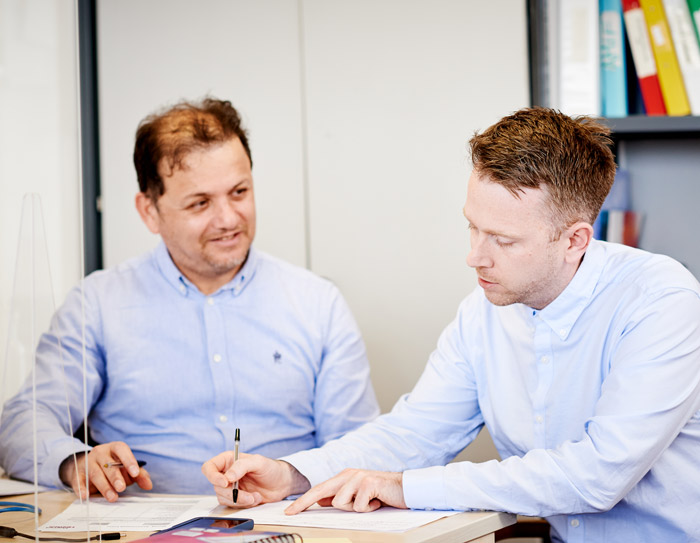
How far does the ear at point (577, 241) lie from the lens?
57.5 inches

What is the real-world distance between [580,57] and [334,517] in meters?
1.41

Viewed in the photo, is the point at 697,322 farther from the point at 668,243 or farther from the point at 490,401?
the point at 668,243

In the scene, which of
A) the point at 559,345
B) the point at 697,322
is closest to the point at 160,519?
the point at 559,345

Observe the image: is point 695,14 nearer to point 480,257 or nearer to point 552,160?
point 552,160

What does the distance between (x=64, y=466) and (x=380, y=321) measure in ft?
3.73

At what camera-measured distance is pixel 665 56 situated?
2.07 meters

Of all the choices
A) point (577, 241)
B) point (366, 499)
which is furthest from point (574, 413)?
point (366, 499)

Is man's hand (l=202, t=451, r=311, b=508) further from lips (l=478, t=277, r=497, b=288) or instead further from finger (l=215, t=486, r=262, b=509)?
lips (l=478, t=277, r=497, b=288)

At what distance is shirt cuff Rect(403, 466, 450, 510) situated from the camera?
1.28m

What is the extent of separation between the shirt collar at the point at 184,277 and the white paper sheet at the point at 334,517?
0.78 m

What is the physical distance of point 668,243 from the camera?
2252 mm

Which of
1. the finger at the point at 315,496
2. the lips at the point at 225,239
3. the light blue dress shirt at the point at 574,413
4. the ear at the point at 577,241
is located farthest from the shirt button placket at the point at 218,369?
the ear at the point at 577,241

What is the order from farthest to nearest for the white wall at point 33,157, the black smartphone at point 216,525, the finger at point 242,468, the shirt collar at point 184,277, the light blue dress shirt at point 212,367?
1. the shirt collar at point 184,277
2. the light blue dress shirt at point 212,367
3. the finger at point 242,468
4. the black smartphone at point 216,525
5. the white wall at point 33,157

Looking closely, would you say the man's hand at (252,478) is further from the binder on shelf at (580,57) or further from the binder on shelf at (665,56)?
the binder on shelf at (665,56)
